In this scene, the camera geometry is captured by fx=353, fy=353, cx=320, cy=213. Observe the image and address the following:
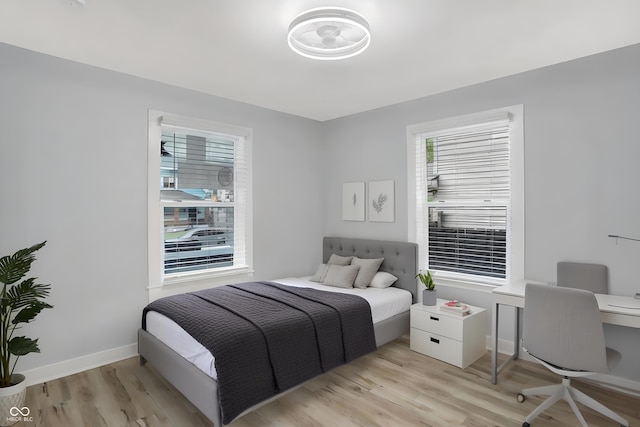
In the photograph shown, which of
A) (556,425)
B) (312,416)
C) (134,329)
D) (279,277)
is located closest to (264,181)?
(279,277)

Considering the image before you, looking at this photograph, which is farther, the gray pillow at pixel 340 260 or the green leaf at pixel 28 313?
the gray pillow at pixel 340 260

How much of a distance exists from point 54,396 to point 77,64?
8.54 feet

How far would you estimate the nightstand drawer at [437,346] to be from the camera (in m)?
3.06

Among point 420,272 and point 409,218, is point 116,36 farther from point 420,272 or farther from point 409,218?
point 420,272

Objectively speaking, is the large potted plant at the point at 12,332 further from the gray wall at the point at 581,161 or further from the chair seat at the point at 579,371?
the gray wall at the point at 581,161

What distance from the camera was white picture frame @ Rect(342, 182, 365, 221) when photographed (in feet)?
14.6

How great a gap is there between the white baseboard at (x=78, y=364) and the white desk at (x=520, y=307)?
3.13 metres

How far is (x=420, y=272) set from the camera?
12.7 feet

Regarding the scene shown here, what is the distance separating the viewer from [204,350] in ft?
7.46

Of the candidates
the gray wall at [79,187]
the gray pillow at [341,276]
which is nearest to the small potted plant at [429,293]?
the gray pillow at [341,276]

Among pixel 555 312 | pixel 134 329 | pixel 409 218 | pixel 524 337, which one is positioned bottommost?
pixel 134 329

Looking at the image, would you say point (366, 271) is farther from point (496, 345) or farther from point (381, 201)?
point (496, 345)

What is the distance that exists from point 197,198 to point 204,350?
6.22 ft

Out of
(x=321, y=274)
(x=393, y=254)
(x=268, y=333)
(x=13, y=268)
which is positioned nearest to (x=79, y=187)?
(x=13, y=268)
